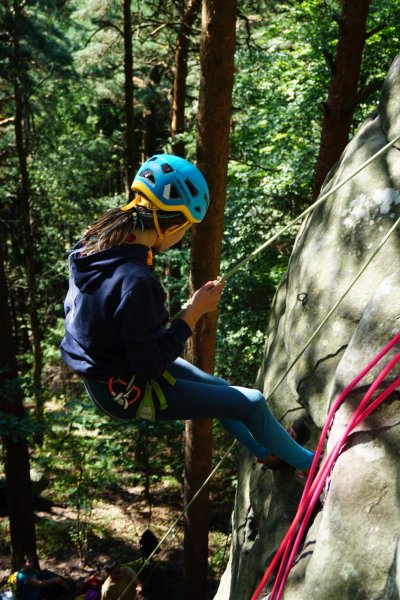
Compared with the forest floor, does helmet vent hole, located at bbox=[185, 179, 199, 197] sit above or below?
above

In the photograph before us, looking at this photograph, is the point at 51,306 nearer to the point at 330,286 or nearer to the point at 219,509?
the point at 219,509

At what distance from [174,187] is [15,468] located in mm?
7595

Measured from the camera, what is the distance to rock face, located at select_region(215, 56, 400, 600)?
2.27 metres

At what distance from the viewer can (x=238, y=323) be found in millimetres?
10414

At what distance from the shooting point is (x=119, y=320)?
246 cm

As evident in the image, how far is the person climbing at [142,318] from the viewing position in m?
2.47

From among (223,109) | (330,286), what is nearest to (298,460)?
(330,286)

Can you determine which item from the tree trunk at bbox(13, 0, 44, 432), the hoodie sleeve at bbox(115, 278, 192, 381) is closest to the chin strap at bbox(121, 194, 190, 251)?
the hoodie sleeve at bbox(115, 278, 192, 381)

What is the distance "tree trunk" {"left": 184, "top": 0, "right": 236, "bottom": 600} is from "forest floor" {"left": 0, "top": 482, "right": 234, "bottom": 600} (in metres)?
2.56

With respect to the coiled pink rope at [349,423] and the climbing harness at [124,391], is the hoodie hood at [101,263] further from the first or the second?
the coiled pink rope at [349,423]

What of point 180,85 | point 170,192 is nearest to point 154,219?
point 170,192

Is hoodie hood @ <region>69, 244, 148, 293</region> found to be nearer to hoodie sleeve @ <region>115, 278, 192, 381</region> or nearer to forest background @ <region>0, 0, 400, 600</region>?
hoodie sleeve @ <region>115, 278, 192, 381</region>

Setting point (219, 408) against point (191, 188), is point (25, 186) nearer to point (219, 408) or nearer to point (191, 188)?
point (191, 188)

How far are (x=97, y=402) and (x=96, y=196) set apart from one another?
2092 cm
